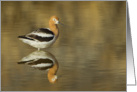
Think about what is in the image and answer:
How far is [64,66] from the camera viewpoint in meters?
2.80

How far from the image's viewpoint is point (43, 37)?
2852 millimetres

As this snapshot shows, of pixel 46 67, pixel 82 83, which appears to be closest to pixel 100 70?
pixel 82 83

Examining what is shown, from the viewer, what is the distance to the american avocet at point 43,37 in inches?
110

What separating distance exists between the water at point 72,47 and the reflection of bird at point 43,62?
0.03ft

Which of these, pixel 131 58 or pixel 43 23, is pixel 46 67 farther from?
pixel 131 58

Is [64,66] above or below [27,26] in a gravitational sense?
below

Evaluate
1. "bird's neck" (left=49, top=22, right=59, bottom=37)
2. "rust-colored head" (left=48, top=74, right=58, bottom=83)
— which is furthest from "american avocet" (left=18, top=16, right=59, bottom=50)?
"rust-colored head" (left=48, top=74, right=58, bottom=83)

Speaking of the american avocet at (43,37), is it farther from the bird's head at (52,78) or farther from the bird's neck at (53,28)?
the bird's head at (52,78)

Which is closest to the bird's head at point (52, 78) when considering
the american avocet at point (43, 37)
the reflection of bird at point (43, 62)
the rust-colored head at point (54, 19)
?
the reflection of bird at point (43, 62)

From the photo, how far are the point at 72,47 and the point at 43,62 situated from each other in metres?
0.20

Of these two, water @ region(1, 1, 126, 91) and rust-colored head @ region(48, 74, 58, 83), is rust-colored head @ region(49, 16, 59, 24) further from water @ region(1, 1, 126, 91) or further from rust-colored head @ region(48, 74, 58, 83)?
rust-colored head @ region(48, 74, 58, 83)

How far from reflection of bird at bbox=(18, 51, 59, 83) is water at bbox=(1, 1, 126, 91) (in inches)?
0.4

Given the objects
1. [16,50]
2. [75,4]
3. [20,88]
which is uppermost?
[75,4]

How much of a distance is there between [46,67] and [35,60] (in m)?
0.08
